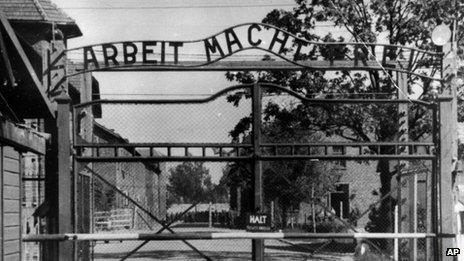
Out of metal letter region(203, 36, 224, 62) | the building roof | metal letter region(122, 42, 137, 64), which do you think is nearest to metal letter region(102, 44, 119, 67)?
metal letter region(122, 42, 137, 64)

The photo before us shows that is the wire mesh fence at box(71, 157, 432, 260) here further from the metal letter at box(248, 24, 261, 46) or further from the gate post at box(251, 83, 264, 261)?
the metal letter at box(248, 24, 261, 46)

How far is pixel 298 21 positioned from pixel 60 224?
14.5 metres

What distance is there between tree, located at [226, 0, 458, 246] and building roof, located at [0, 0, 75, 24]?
8.03 m

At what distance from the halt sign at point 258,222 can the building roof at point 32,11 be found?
16725 millimetres

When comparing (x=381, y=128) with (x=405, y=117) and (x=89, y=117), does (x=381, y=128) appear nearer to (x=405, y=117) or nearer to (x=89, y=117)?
(x=405, y=117)

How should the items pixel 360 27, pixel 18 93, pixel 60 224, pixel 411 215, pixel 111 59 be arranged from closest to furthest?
pixel 18 93 < pixel 60 224 < pixel 111 59 < pixel 411 215 < pixel 360 27

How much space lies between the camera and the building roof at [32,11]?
22945 millimetres

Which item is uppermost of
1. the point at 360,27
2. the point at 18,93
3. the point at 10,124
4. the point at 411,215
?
the point at 360,27

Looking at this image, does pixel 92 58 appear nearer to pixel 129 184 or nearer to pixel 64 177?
pixel 64 177

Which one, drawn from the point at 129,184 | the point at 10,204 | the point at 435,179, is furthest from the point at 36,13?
the point at 129,184

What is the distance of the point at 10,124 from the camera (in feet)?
19.2

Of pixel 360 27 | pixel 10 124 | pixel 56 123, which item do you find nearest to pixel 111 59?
pixel 56 123

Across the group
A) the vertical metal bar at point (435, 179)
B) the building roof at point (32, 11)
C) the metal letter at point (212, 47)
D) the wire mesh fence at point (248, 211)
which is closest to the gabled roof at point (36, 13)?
the building roof at point (32, 11)

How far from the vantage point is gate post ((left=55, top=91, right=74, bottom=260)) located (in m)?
8.38
